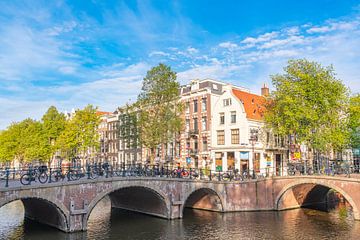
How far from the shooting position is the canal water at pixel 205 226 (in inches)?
919

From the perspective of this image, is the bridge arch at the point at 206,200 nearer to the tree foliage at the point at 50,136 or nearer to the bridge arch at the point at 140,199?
the bridge arch at the point at 140,199

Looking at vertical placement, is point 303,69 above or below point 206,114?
above

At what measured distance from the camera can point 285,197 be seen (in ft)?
113

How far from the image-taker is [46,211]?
2678 cm

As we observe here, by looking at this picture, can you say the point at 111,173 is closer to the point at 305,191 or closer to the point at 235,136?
the point at 305,191

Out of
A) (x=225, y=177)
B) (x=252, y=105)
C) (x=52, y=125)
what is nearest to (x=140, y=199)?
(x=225, y=177)

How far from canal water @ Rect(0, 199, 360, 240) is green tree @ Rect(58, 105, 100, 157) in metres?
17.7

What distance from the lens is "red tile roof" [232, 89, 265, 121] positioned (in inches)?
1797

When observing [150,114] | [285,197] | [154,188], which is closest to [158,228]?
[154,188]

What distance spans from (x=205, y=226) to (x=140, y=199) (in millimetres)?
8684

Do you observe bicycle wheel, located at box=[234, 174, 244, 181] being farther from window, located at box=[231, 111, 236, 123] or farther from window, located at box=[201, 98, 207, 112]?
window, located at box=[201, 98, 207, 112]

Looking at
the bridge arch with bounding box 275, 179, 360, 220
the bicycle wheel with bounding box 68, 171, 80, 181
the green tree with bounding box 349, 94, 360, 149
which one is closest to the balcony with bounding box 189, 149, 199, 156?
the bridge arch with bounding box 275, 179, 360, 220

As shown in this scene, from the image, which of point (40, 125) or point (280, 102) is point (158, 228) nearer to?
point (280, 102)

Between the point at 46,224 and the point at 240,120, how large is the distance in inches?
1060
